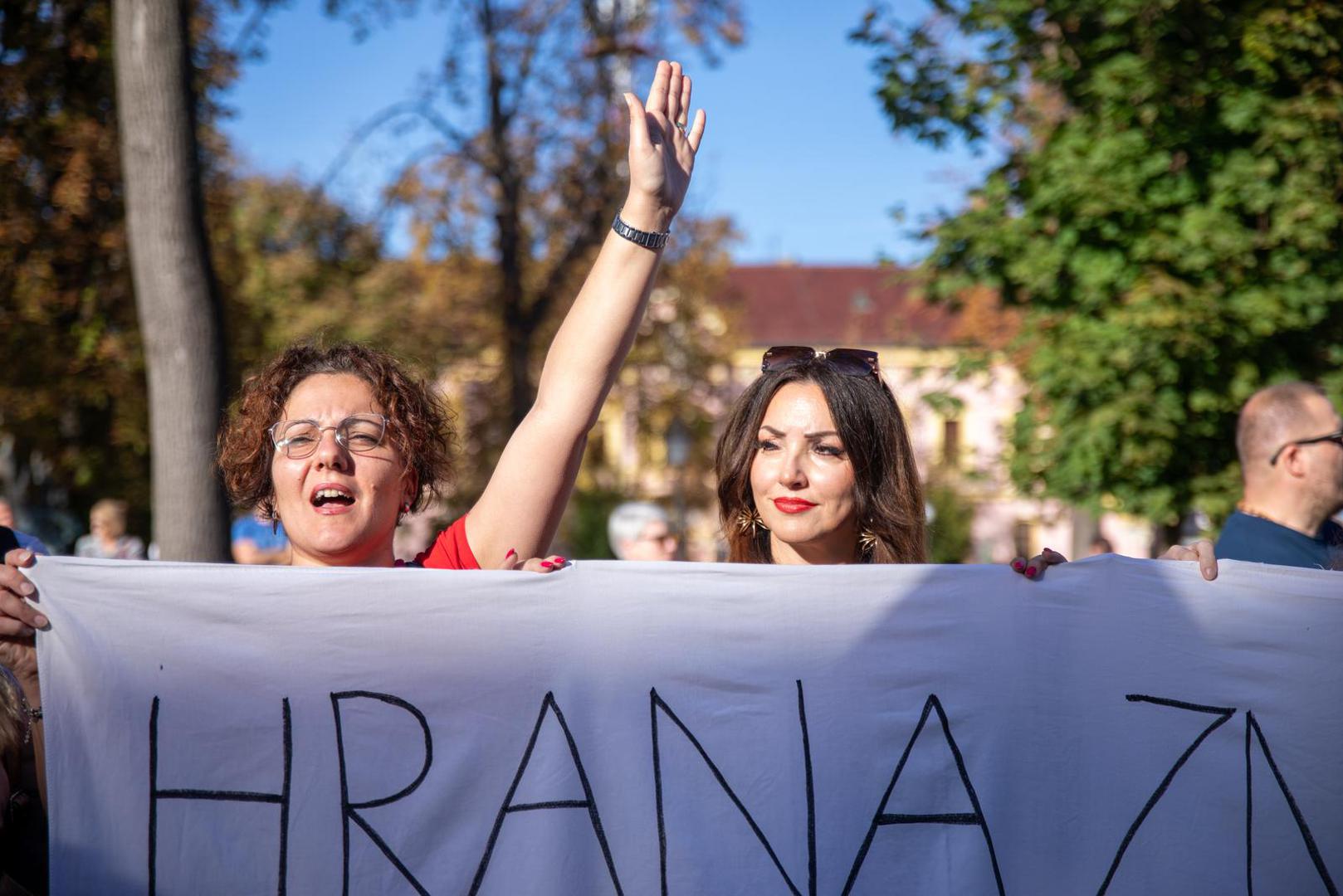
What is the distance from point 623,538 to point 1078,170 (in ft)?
13.4

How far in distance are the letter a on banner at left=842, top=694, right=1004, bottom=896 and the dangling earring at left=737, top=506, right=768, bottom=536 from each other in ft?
2.22

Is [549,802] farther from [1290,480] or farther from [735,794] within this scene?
[1290,480]

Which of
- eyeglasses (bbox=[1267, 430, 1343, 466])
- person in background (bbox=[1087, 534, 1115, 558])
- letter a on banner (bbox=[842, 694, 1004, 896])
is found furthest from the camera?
person in background (bbox=[1087, 534, 1115, 558])

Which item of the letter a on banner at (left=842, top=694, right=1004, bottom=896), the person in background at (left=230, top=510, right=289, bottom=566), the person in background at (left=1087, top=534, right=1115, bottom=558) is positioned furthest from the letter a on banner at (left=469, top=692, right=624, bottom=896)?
the person in background at (left=1087, top=534, right=1115, bottom=558)

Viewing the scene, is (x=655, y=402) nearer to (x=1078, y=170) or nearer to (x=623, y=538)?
(x=623, y=538)

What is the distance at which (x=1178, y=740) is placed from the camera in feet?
8.60

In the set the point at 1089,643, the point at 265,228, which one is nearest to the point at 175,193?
the point at 1089,643

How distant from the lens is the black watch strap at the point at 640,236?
2639 millimetres

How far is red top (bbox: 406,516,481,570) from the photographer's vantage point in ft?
8.86

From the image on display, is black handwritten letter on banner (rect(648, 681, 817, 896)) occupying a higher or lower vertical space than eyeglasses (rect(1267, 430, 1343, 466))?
lower

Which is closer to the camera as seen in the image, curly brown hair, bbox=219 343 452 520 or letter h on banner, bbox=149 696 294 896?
letter h on banner, bbox=149 696 294 896

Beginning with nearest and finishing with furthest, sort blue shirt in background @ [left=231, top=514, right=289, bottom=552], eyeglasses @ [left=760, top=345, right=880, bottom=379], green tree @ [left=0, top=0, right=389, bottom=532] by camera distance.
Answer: eyeglasses @ [left=760, top=345, right=880, bottom=379] → blue shirt in background @ [left=231, top=514, right=289, bottom=552] → green tree @ [left=0, top=0, right=389, bottom=532]

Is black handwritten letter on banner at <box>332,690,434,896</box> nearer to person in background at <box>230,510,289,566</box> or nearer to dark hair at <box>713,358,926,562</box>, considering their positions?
dark hair at <box>713,358,926,562</box>

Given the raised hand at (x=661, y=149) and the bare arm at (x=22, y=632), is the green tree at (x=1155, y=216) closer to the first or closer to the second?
the raised hand at (x=661, y=149)
